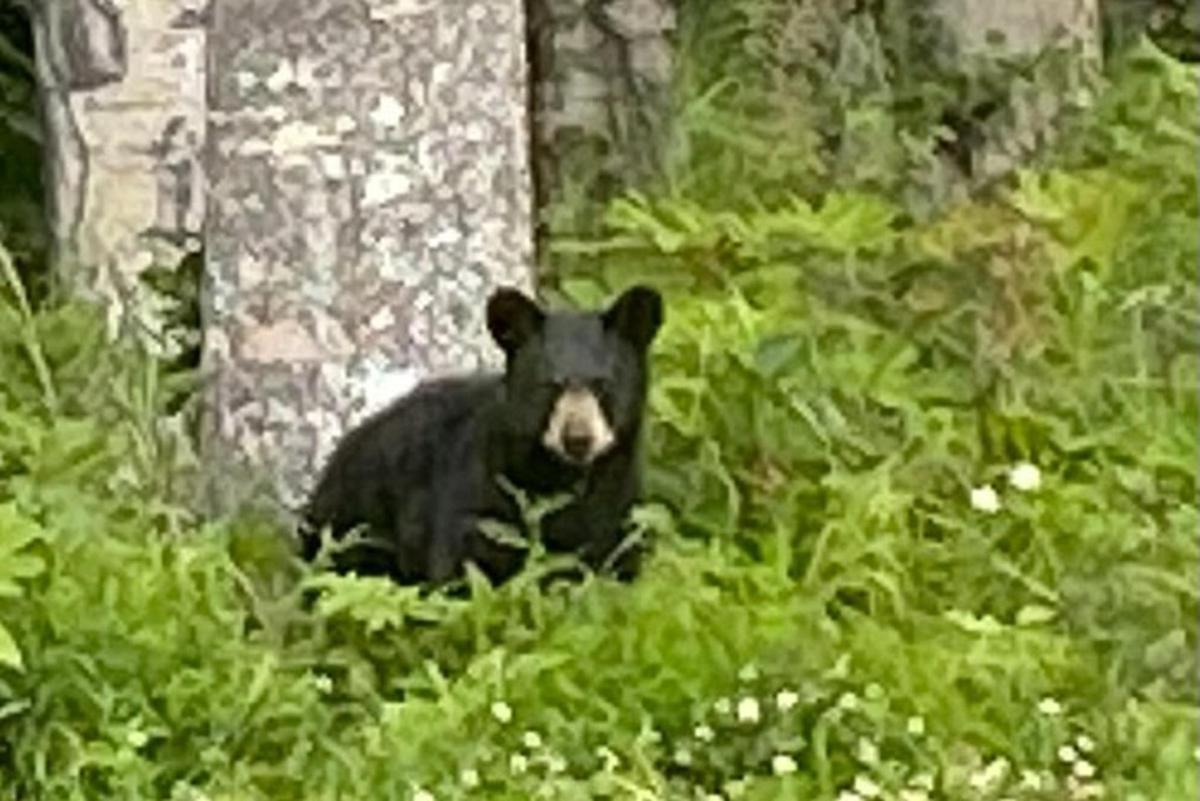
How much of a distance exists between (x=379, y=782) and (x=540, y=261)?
3.20 m

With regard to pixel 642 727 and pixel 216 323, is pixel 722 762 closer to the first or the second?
pixel 642 727

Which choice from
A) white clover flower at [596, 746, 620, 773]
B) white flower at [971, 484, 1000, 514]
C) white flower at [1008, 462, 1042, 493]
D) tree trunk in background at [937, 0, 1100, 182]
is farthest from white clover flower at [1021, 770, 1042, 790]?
tree trunk in background at [937, 0, 1100, 182]

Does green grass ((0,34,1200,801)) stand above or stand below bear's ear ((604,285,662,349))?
below

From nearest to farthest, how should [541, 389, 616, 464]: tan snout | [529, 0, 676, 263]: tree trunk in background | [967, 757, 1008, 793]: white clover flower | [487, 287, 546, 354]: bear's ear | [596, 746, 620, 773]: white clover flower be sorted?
[967, 757, 1008, 793]: white clover flower
[596, 746, 620, 773]: white clover flower
[541, 389, 616, 464]: tan snout
[487, 287, 546, 354]: bear's ear
[529, 0, 676, 263]: tree trunk in background

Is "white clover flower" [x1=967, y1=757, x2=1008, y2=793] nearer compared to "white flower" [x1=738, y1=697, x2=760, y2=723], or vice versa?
"white clover flower" [x1=967, y1=757, x2=1008, y2=793]

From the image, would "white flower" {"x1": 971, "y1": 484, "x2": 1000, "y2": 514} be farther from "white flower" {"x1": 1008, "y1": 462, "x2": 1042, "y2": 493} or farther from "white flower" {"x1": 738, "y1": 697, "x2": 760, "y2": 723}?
"white flower" {"x1": 738, "y1": 697, "x2": 760, "y2": 723}

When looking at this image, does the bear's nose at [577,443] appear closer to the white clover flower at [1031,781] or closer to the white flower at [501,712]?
the white flower at [501,712]

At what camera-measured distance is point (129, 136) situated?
9930mm

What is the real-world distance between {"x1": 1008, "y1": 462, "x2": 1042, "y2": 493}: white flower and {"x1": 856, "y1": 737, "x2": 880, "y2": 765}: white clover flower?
1.15 metres

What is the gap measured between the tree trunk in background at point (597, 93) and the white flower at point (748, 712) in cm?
356

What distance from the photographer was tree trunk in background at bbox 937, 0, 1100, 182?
10.1 m

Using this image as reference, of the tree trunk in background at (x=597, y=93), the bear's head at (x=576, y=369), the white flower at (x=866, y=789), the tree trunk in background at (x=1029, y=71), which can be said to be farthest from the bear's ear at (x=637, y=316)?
the tree trunk in background at (x=597, y=93)

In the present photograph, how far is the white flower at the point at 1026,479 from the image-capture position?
7.96 metres

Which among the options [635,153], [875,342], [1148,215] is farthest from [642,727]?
[635,153]
